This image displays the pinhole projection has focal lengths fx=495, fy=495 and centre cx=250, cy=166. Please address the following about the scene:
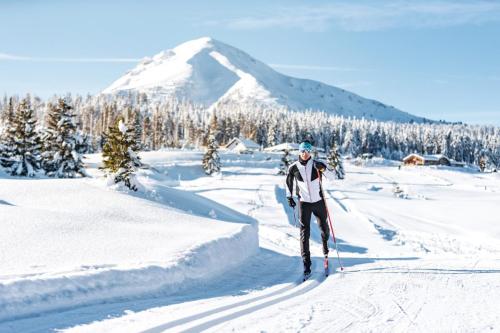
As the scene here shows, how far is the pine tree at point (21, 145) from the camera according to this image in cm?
3422

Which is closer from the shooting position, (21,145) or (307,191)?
(307,191)

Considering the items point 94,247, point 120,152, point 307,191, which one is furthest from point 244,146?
point 94,247

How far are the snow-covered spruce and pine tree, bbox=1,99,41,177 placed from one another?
0.91 meters

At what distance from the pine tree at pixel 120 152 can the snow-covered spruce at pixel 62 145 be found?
1118 cm

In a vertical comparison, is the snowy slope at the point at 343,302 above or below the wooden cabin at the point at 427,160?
above

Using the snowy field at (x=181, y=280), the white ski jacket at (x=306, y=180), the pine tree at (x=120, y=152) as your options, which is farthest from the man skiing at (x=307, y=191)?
the pine tree at (x=120, y=152)

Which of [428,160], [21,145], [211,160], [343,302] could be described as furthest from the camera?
[428,160]

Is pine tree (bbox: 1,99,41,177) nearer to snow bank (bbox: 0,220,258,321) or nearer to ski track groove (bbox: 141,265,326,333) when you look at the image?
snow bank (bbox: 0,220,258,321)

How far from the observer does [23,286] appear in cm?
523

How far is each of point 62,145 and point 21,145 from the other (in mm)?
2728

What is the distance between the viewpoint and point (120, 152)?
23250mm

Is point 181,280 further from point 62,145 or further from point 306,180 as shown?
point 62,145

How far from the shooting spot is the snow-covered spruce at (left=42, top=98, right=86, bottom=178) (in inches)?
1367

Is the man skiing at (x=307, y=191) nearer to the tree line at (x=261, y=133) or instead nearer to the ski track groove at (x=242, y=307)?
the ski track groove at (x=242, y=307)
